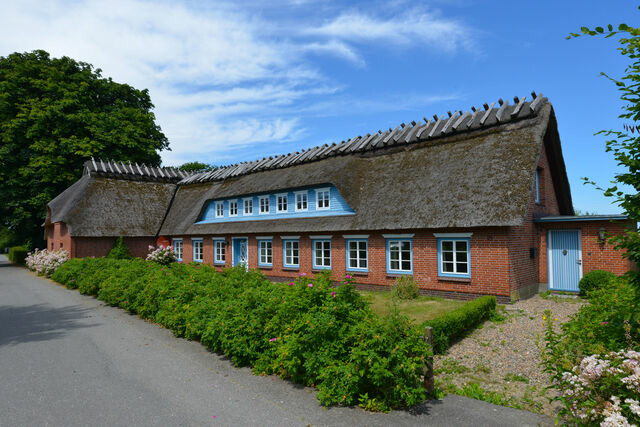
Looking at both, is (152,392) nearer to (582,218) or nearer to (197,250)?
(582,218)

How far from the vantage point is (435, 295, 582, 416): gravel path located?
6.54 metres

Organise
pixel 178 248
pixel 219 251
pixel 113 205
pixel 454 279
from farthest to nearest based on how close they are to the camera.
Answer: pixel 113 205
pixel 178 248
pixel 219 251
pixel 454 279

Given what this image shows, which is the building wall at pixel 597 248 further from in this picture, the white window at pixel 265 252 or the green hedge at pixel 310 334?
the white window at pixel 265 252

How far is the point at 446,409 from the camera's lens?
18.8 ft

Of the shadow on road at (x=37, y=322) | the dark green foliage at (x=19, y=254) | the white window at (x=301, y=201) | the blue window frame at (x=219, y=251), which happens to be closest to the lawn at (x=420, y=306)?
the white window at (x=301, y=201)

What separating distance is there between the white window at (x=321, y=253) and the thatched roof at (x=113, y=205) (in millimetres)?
17010

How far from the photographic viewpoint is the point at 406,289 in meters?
14.4

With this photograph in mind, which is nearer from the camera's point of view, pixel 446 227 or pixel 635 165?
pixel 635 165

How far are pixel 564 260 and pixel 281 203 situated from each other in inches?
542

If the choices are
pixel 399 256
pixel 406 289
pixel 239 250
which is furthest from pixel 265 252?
pixel 406 289

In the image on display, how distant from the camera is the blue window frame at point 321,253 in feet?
59.6

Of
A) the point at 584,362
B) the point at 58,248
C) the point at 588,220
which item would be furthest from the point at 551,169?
the point at 58,248

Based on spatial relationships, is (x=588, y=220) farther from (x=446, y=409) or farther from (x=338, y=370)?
(x=338, y=370)

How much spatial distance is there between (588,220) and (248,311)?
13444 millimetres
